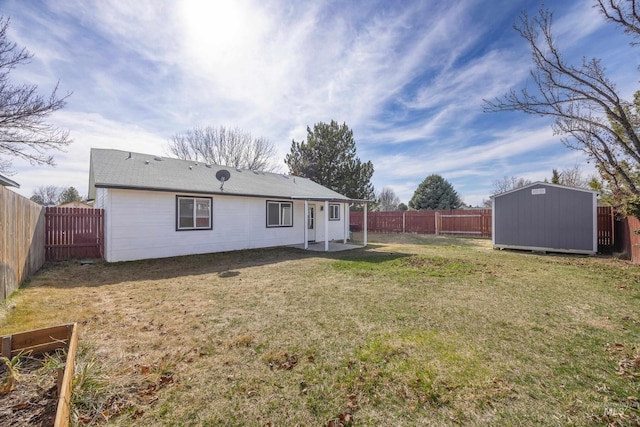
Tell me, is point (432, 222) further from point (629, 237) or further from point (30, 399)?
point (30, 399)

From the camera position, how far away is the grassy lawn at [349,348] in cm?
217

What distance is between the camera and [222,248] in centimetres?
1097

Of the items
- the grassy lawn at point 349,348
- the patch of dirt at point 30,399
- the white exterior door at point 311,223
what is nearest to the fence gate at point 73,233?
the grassy lawn at point 349,348

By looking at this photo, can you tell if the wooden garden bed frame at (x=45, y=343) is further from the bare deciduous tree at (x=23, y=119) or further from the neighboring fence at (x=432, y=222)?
the neighboring fence at (x=432, y=222)

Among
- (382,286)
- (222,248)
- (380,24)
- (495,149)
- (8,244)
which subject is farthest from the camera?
(495,149)

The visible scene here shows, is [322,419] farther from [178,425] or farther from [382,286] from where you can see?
[382,286]

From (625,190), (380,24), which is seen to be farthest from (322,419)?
(625,190)

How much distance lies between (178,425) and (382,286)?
4565mm

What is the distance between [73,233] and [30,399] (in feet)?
28.6

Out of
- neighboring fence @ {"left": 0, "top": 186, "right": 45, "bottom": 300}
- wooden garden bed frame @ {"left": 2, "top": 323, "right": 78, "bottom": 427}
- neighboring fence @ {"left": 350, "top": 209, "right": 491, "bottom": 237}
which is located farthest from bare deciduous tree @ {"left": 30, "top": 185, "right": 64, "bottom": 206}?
wooden garden bed frame @ {"left": 2, "top": 323, "right": 78, "bottom": 427}

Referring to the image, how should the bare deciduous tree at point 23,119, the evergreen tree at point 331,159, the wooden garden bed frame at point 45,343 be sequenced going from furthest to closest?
the evergreen tree at point 331,159, the bare deciduous tree at point 23,119, the wooden garden bed frame at point 45,343

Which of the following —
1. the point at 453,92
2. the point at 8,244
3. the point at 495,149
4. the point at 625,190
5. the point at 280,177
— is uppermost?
the point at 453,92

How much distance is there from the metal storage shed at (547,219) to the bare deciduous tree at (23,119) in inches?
735

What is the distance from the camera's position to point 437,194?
2466 cm
